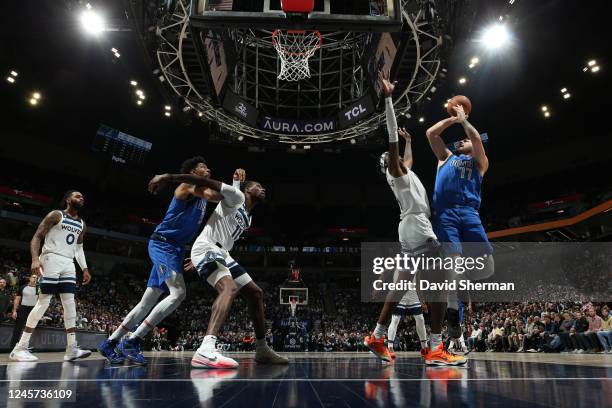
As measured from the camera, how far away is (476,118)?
23.6 metres

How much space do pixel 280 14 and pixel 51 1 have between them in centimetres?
1281

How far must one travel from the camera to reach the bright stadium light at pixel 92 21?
1301cm

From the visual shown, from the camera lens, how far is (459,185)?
400 cm

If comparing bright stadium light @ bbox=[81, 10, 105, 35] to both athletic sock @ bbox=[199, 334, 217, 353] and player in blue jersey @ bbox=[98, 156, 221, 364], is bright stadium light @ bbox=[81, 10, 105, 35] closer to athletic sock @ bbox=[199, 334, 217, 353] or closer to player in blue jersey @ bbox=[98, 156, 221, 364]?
player in blue jersey @ bbox=[98, 156, 221, 364]

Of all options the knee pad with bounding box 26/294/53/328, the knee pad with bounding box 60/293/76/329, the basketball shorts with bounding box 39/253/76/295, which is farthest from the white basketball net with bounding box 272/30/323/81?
the knee pad with bounding box 26/294/53/328

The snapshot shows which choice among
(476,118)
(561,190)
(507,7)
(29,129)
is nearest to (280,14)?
(507,7)

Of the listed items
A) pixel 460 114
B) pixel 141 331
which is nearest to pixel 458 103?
pixel 460 114

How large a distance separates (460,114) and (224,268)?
2.66 m

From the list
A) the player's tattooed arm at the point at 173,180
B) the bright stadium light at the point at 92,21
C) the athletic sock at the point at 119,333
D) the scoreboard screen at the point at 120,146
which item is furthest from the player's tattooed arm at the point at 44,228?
the scoreboard screen at the point at 120,146

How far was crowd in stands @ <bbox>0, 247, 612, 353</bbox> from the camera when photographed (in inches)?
452

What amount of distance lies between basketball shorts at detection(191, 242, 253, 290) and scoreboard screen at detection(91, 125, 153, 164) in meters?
24.2

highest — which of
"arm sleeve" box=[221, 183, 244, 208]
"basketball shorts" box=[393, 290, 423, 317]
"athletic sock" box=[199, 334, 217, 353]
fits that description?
"arm sleeve" box=[221, 183, 244, 208]

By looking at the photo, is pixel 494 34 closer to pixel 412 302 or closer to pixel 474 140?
pixel 412 302

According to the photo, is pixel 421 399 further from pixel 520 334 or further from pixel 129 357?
pixel 520 334
